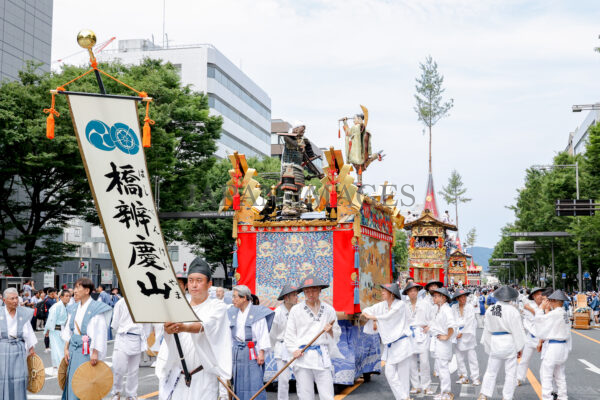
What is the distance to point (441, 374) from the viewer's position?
35.2 feet

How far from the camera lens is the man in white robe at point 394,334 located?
31.9ft

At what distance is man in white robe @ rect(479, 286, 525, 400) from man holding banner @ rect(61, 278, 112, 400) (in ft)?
18.6

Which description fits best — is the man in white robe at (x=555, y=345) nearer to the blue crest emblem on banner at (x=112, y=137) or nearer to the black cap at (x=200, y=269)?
the black cap at (x=200, y=269)

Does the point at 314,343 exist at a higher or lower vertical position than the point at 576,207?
lower

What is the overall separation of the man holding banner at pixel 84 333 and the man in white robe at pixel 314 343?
2.52m

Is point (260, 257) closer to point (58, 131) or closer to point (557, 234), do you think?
point (58, 131)

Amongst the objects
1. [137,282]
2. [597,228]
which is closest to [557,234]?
[597,228]

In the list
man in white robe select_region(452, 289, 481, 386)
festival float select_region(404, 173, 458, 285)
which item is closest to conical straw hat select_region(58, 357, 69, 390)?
man in white robe select_region(452, 289, 481, 386)

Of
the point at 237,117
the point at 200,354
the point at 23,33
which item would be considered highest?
the point at 237,117

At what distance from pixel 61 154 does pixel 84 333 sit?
1690 centimetres

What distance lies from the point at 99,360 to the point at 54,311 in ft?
22.3

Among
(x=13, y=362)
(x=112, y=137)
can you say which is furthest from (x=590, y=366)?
(x=112, y=137)

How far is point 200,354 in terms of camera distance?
532cm

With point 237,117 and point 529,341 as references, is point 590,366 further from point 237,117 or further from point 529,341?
point 237,117
